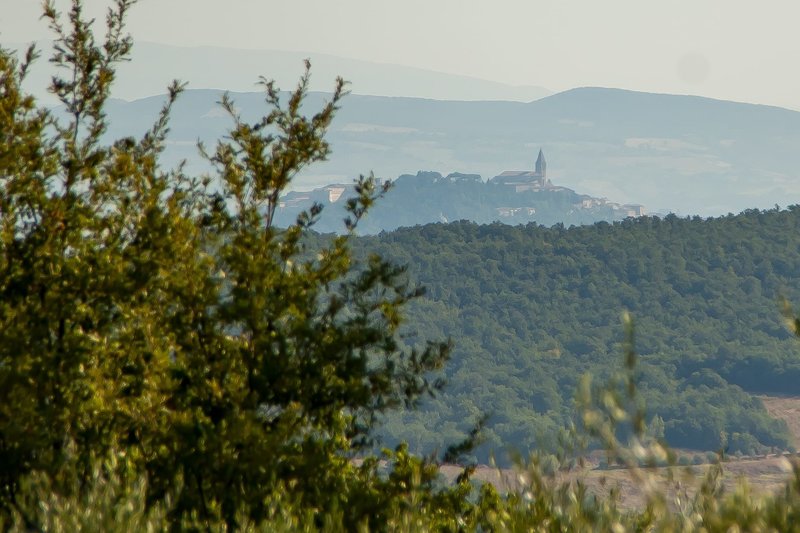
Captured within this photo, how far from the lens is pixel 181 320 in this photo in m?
8.91

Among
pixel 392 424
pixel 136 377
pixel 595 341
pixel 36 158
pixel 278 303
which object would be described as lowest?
pixel 392 424

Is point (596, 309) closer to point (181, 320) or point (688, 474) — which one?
point (181, 320)

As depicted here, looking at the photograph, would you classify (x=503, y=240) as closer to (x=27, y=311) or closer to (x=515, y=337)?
(x=515, y=337)

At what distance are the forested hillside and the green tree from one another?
127709mm

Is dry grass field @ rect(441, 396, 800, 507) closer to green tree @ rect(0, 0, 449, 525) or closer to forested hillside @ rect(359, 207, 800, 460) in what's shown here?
green tree @ rect(0, 0, 449, 525)

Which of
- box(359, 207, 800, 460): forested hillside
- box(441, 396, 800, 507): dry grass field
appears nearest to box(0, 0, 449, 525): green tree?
box(441, 396, 800, 507): dry grass field

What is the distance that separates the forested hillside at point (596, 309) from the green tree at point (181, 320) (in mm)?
127709

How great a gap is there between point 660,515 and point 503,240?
6460 inches

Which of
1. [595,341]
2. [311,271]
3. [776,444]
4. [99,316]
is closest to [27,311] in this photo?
[99,316]

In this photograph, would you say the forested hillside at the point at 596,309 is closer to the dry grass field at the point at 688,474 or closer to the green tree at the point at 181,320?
the dry grass field at the point at 688,474

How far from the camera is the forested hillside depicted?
474 feet

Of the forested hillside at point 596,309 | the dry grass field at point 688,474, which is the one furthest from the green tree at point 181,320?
the forested hillside at point 596,309

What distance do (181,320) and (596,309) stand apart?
155803 millimetres

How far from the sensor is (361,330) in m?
9.12
